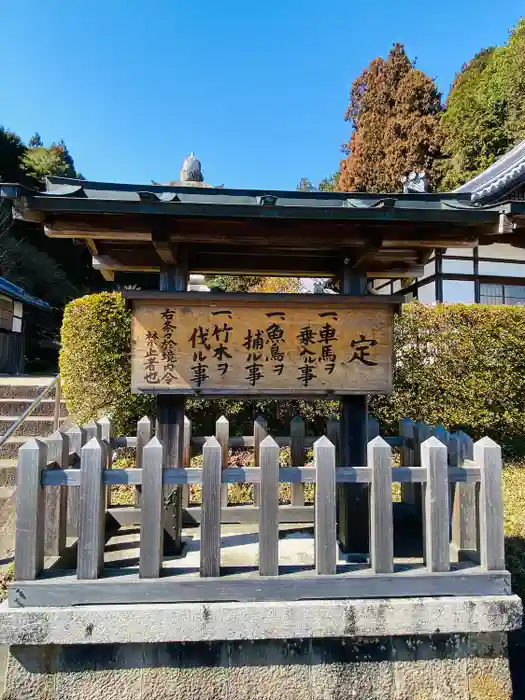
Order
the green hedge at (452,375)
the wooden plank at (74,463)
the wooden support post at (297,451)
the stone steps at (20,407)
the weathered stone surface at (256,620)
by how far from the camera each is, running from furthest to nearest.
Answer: the green hedge at (452,375), the stone steps at (20,407), the wooden support post at (297,451), the wooden plank at (74,463), the weathered stone surface at (256,620)

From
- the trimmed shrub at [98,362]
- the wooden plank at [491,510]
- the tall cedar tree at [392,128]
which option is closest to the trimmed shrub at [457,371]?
the trimmed shrub at [98,362]

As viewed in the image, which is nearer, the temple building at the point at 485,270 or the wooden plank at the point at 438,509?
the wooden plank at the point at 438,509

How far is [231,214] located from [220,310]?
71cm

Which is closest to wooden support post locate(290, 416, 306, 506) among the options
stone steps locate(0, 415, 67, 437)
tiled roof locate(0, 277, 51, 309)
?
stone steps locate(0, 415, 67, 437)

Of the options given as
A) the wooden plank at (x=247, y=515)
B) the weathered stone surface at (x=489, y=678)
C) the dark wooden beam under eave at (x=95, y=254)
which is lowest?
the weathered stone surface at (x=489, y=678)

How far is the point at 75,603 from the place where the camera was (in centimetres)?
222

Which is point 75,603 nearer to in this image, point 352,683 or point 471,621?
point 352,683

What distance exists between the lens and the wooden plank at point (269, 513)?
2328mm

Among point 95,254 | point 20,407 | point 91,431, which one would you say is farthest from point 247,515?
point 20,407

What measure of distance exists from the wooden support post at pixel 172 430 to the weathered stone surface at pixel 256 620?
2.38 feet

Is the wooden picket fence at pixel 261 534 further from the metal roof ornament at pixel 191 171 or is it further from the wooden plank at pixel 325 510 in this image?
the metal roof ornament at pixel 191 171

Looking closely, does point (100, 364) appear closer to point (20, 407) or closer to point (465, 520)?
point (20, 407)

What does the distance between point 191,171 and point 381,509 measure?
374cm

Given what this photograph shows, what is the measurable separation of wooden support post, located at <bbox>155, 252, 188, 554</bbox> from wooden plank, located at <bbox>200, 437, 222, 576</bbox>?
612mm
